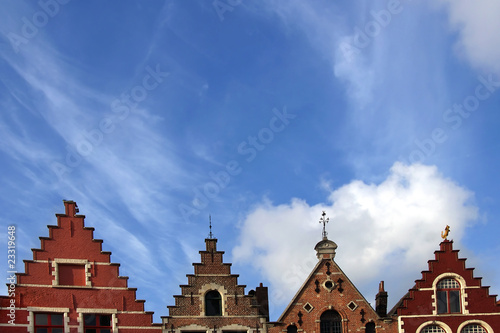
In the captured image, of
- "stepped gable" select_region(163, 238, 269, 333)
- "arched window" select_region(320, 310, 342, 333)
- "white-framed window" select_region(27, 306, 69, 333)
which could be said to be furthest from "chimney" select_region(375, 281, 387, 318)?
"white-framed window" select_region(27, 306, 69, 333)

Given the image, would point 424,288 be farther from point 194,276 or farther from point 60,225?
point 60,225

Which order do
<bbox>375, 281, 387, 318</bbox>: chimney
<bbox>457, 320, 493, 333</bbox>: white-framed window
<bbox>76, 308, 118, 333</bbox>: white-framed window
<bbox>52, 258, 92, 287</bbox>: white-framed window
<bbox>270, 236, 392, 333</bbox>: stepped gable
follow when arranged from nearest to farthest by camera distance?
<bbox>76, 308, 118, 333</bbox>: white-framed window < <bbox>52, 258, 92, 287</bbox>: white-framed window < <bbox>457, 320, 493, 333</bbox>: white-framed window < <bbox>270, 236, 392, 333</bbox>: stepped gable < <bbox>375, 281, 387, 318</bbox>: chimney

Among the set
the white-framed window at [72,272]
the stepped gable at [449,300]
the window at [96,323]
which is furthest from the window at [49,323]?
the stepped gable at [449,300]

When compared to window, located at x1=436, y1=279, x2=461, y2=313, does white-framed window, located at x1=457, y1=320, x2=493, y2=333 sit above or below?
below

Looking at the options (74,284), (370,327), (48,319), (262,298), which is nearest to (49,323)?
(48,319)

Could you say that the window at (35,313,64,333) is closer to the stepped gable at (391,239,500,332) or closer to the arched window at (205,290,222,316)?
the arched window at (205,290,222,316)

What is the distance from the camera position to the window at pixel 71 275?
37.2 metres

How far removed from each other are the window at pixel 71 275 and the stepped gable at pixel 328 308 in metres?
9.59

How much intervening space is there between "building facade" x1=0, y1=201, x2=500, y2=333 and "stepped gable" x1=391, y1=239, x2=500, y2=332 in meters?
0.05

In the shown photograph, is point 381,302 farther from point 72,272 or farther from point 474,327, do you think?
point 72,272

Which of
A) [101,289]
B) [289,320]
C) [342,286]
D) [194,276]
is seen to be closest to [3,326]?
[101,289]

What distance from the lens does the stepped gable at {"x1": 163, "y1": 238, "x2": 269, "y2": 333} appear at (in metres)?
37.7

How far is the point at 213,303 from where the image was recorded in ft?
125

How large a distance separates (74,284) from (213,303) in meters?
6.79
